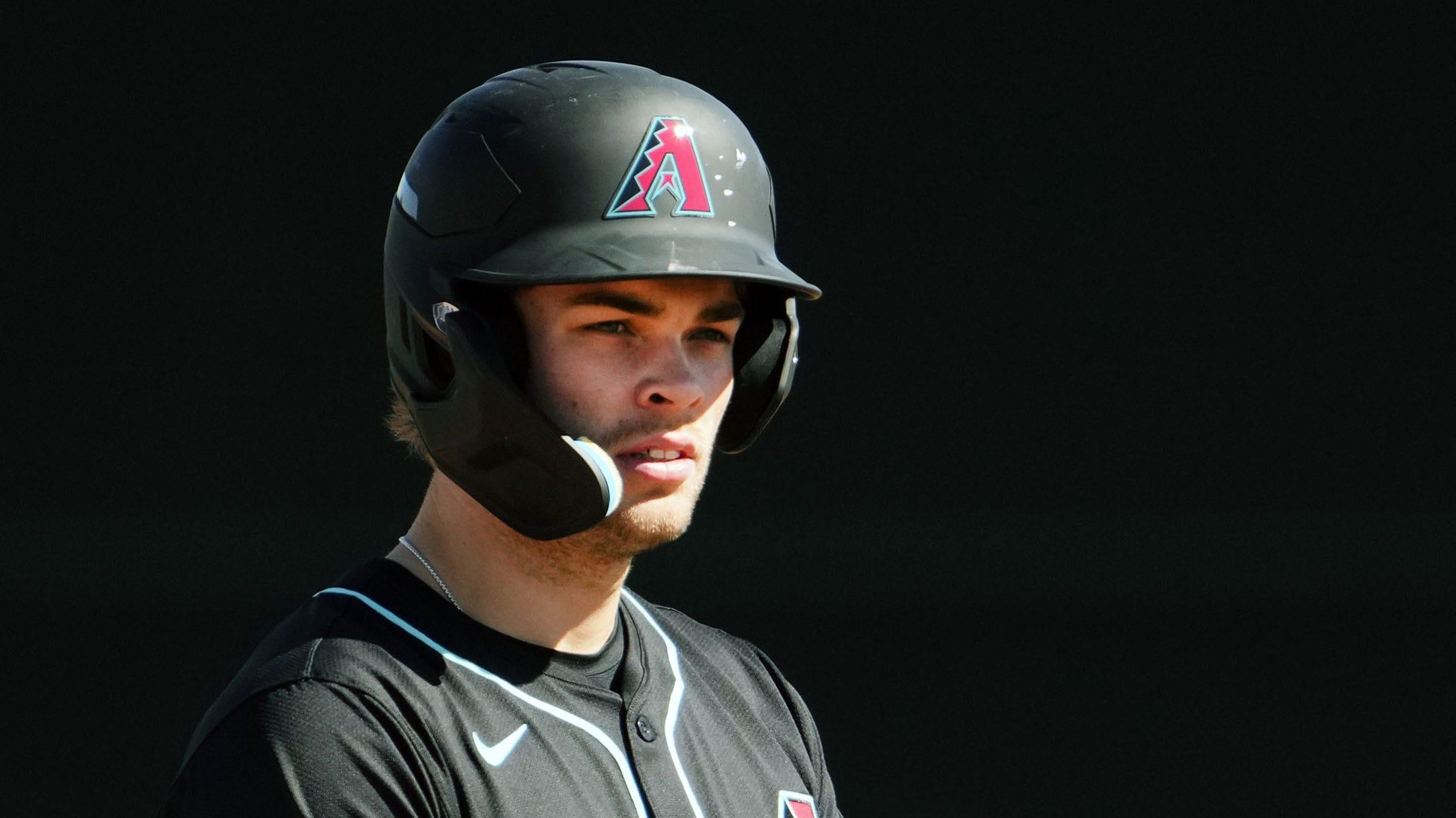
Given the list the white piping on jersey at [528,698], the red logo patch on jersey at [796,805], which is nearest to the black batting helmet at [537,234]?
the white piping on jersey at [528,698]

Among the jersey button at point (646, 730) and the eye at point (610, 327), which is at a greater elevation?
the eye at point (610, 327)

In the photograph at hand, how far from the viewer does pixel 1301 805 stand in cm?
414

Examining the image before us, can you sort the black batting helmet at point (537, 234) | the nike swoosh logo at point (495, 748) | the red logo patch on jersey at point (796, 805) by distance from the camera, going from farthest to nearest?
the red logo patch on jersey at point (796, 805)
the black batting helmet at point (537, 234)
the nike swoosh logo at point (495, 748)

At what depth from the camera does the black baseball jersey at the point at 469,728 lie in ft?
4.78

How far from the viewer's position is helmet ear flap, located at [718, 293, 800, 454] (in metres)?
1.94

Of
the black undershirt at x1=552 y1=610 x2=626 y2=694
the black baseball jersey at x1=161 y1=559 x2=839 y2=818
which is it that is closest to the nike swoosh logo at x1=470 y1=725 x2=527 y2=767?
the black baseball jersey at x1=161 y1=559 x2=839 y2=818

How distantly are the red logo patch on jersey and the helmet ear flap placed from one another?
0.40 metres

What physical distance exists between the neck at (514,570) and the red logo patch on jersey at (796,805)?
0.28 metres

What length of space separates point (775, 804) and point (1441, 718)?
2.97m

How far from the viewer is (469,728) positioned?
5.16 feet

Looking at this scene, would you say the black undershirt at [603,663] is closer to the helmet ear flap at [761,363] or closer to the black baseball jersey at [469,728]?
the black baseball jersey at [469,728]

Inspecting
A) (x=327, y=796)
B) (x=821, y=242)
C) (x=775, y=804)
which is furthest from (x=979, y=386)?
(x=327, y=796)

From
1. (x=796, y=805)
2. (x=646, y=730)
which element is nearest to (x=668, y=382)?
(x=646, y=730)

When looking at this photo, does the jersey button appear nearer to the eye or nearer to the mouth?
the mouth
